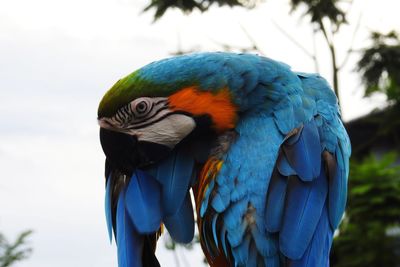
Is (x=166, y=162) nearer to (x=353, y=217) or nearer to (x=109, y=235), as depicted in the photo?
(x=109, y=235)

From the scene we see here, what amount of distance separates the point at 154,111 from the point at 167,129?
6 cm

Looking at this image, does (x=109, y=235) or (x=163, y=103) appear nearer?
(x=163, y=103)

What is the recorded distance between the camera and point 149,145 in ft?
6.88

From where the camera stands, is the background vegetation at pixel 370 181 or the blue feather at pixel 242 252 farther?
the background vegetation at pixel 370 181

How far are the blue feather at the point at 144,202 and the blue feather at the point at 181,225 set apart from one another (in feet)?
0.12

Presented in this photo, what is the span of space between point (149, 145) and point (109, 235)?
0.41m

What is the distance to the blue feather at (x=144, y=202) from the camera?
215 cm

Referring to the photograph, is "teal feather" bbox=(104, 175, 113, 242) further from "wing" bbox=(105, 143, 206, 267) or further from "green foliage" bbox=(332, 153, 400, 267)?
"green foliage" bbox=(332, 153, 400, 267)

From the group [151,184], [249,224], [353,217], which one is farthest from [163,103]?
[353,217]

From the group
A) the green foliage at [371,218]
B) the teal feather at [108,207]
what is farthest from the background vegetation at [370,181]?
the teal feather at [108,207]

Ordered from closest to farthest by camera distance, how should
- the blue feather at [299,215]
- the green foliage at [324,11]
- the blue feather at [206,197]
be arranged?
the blue feather at [299,215] → the blue feather at [206,197] → the green foliage at [324,11]

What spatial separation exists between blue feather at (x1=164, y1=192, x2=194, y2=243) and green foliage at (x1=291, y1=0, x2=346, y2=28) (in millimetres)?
5686

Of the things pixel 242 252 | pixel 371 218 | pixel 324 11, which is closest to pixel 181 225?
pixel 242 252

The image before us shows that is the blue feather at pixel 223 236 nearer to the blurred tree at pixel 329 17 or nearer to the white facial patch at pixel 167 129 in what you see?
the white facial patch at pixel 167 129
